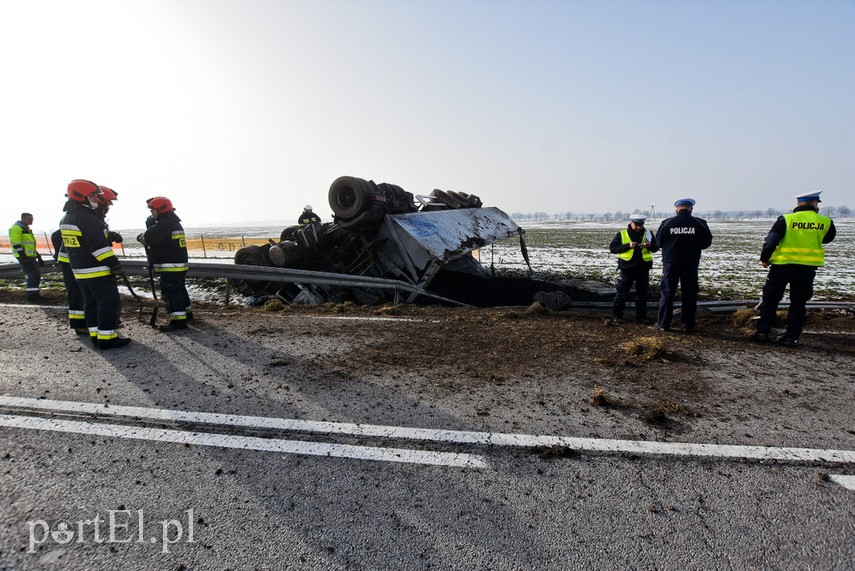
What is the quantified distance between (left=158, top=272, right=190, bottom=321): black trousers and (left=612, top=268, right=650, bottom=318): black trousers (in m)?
5.26

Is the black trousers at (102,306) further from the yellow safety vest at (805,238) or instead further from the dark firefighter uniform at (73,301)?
the yellow safety vest at (805,238)

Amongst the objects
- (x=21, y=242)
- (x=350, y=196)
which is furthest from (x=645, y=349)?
(x=21, y=242)

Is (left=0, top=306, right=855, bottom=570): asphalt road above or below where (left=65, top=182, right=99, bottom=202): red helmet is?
below

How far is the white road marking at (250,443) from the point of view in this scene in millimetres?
2166

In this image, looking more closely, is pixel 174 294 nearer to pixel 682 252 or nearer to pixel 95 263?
pixel 95 263

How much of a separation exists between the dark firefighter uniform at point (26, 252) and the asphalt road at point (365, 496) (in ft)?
19.1

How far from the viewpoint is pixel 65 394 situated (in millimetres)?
2916

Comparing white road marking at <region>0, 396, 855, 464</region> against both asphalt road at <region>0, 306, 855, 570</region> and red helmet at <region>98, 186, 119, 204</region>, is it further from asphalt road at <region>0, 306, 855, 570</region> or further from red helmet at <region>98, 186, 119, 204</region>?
red helmet at <region>98, 186, 119, 204</region>

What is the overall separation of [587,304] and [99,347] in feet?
22.3

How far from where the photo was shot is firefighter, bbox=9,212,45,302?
23.3 ft

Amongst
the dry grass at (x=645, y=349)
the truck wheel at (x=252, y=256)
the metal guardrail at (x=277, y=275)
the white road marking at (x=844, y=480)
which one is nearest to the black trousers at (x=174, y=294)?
the metal guardrail at (x=277, y=275)

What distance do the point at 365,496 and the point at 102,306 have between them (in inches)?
138

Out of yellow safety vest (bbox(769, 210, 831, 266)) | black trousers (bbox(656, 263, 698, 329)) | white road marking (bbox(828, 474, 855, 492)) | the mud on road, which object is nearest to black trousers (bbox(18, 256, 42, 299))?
the mud on road

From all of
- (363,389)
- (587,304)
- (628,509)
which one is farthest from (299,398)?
(587,304)
